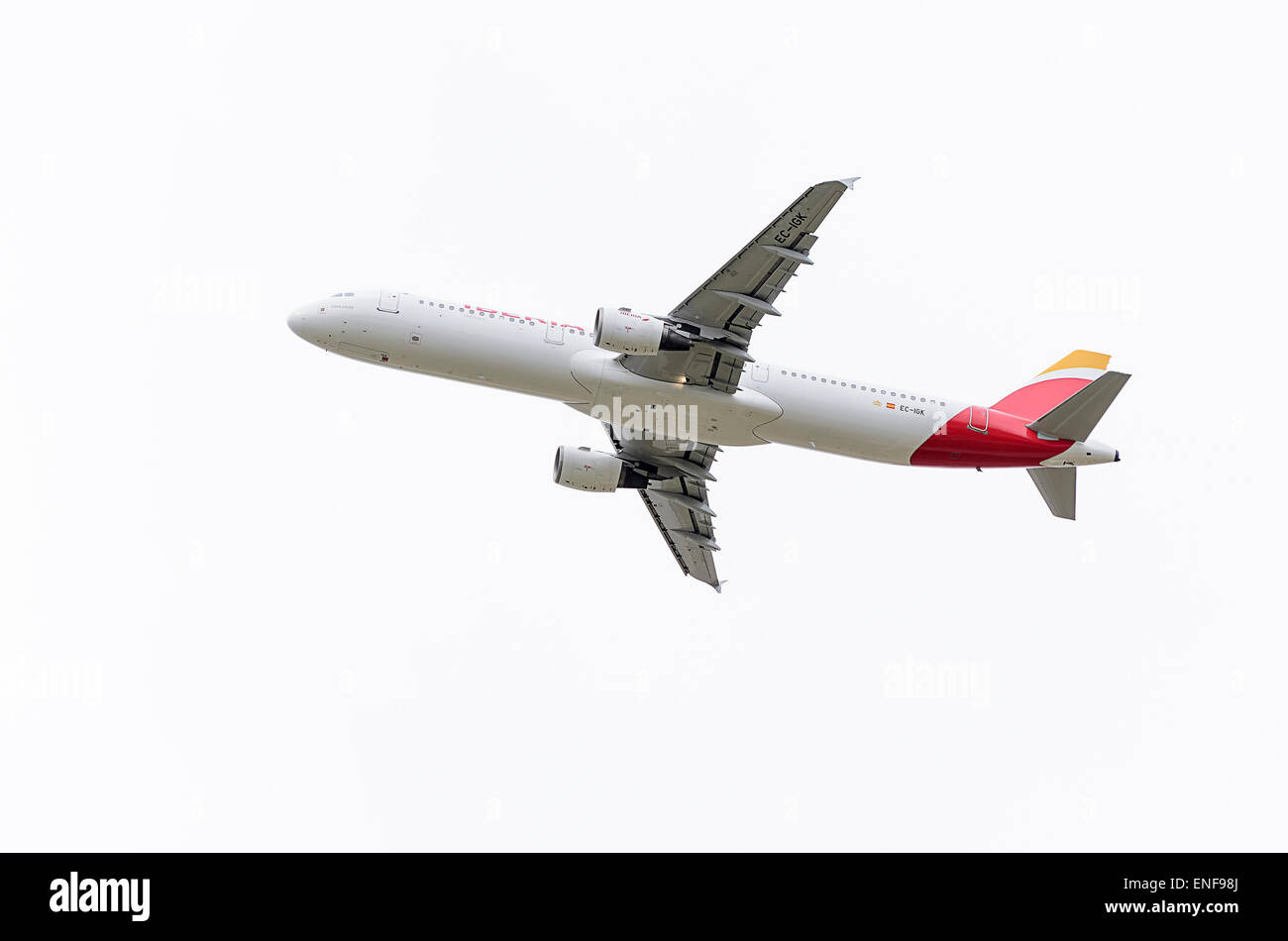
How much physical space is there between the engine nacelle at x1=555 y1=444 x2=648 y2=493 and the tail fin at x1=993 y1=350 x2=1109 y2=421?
16.3 m

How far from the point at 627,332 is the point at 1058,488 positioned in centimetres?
1907

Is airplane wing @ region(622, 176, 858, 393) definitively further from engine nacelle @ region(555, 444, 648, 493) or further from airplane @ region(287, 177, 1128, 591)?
engine nacelle @ region(555, 444, 648, 493)

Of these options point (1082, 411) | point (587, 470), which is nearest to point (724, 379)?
point (587, 470)

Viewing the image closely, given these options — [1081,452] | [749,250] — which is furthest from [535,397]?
[1081,452]

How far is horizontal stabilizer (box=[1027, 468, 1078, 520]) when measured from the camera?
4991 cm

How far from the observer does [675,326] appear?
45219mm

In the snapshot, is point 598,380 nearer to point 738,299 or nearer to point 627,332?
point 627,332

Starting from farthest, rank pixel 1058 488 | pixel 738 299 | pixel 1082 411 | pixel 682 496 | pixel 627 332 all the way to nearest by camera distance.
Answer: pixel 682 496 < pixel 1058 488 < pixel 1082 411 < pixel 738 299 < pixel 627 332

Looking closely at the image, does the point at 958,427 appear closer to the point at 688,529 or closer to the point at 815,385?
the point at 815,385

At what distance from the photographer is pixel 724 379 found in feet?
153

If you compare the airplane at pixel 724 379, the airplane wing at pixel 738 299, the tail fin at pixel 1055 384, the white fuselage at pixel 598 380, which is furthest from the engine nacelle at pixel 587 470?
the tail fin at pixel 1055 384

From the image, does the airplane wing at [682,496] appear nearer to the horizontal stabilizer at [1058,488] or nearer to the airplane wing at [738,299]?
the airplane wing at [738,299]

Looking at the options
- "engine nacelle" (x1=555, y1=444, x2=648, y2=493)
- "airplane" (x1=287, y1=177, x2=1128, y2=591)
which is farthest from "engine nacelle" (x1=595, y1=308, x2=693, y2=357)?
"engine nacelle" (x1=555, y1=444, x2=648, y2=493)

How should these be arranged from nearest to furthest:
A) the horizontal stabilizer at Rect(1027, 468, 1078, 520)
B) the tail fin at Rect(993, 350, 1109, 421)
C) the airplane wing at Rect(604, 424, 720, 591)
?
the horizontal stabilizer at Rect(1027, 468, 1078, 520), the tail fin at Rect(993, 350, 1109, 421), the airplane wing at Rect(604, 424, 720, 591)
